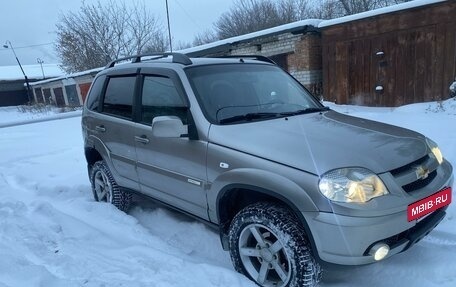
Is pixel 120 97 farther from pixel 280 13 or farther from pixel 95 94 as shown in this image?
pixel 280 13

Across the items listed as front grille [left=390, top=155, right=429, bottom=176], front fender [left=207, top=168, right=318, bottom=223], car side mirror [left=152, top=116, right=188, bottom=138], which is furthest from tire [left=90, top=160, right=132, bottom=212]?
front grille [left=390, top=155, right=429, bottom=176]

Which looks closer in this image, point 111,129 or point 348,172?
point 348,172

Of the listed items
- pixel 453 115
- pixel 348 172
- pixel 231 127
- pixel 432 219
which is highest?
pixel 231 127

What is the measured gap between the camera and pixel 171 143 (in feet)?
11.3

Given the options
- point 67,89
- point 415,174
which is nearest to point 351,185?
point 415,174

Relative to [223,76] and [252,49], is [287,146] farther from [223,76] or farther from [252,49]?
[252,49]

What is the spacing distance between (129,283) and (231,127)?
1376 millimetres

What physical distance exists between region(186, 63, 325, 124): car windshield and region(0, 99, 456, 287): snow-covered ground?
4.09ft

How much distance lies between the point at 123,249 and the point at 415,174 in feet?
8.00

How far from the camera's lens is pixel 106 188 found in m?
4.73

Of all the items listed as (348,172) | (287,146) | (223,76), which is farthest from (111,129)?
(348,172)

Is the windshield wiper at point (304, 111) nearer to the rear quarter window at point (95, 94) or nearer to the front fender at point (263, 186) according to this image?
the front fender at point (263, 186)

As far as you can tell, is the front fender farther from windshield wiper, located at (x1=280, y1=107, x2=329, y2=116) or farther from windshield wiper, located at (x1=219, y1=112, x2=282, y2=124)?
windshield wiper, located at (x1=280, y1=107, x2=329, y2=116)

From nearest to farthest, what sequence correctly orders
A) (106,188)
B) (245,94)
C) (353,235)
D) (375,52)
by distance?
(353,235) < (245,94) < (106,188) < (375,52)
